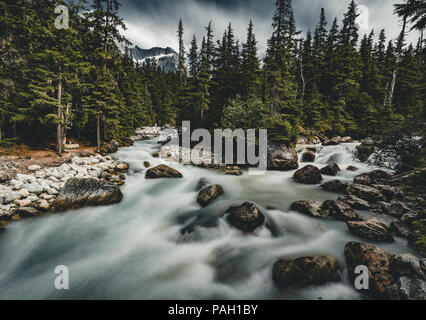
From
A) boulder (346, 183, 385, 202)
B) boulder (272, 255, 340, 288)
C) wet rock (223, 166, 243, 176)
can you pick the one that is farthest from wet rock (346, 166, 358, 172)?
boulder (272, 255, 340, 288)

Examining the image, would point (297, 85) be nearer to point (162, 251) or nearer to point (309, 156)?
point (309, 156)

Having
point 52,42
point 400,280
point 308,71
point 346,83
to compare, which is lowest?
point 400,280

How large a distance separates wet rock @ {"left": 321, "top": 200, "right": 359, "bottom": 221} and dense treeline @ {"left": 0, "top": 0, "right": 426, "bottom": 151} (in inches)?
197

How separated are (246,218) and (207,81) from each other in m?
17.4

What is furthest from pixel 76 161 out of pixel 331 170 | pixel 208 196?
pixel 331 170

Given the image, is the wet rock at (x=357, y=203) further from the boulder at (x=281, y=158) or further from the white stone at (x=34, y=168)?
the white stone at (x=34, y=168)

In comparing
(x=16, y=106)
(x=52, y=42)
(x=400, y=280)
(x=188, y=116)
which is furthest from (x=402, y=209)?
(x=16, y=106)

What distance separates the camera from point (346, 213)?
6.79 meters

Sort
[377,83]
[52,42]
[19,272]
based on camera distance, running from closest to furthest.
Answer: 1. [19,272]
2. [52,42]
3. [377,83]

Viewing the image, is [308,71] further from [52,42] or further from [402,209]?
[52,42]

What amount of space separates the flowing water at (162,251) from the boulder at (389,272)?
1.73 ft

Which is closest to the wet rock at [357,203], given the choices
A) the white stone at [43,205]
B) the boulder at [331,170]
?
the boulder at [331,170]

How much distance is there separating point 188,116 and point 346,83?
930 inches

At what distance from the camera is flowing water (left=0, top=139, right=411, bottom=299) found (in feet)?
14.6
